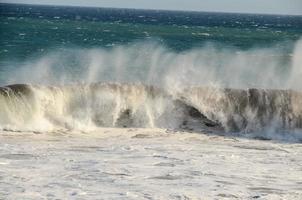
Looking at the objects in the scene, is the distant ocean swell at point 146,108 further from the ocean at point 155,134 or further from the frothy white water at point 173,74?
the frothy white water at point 173,74

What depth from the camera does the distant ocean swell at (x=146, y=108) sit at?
16.5 meters

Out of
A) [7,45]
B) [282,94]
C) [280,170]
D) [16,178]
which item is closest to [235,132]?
[282,94]

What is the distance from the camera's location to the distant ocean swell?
16.5m

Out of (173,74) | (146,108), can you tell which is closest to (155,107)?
(146,108)

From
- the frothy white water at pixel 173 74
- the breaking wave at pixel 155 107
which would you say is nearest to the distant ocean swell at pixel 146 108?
the breaking wave at pixel 155 107

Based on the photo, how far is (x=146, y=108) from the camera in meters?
17.7

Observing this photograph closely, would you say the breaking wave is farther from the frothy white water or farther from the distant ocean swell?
the frothy white water

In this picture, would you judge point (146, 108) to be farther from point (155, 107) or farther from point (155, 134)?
point (155, 134)

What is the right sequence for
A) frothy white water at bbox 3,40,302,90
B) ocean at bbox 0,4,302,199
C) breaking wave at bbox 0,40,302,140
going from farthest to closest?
frothy white water at bbox 3,40,302,90, breaking wave at bbox 0,40,302,140, ocean at bbox 0,4,302,199

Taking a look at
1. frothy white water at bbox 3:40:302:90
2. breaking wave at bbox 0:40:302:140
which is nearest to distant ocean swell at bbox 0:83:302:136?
breaking wave at bbox 0:40:302:140

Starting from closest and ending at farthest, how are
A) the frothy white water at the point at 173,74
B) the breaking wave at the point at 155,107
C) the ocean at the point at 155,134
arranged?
1. the ocean at the point at 155,134
2. the breaking wave at the point at 155,107
3. the frothy white water at the point at 173,74

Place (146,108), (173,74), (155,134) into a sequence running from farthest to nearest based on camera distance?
1. (173,74)
2. (146,108)
3. (155,134)

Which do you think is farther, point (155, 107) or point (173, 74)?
point (173, 74)

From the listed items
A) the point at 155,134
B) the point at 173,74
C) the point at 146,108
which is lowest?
the point at 155,134
